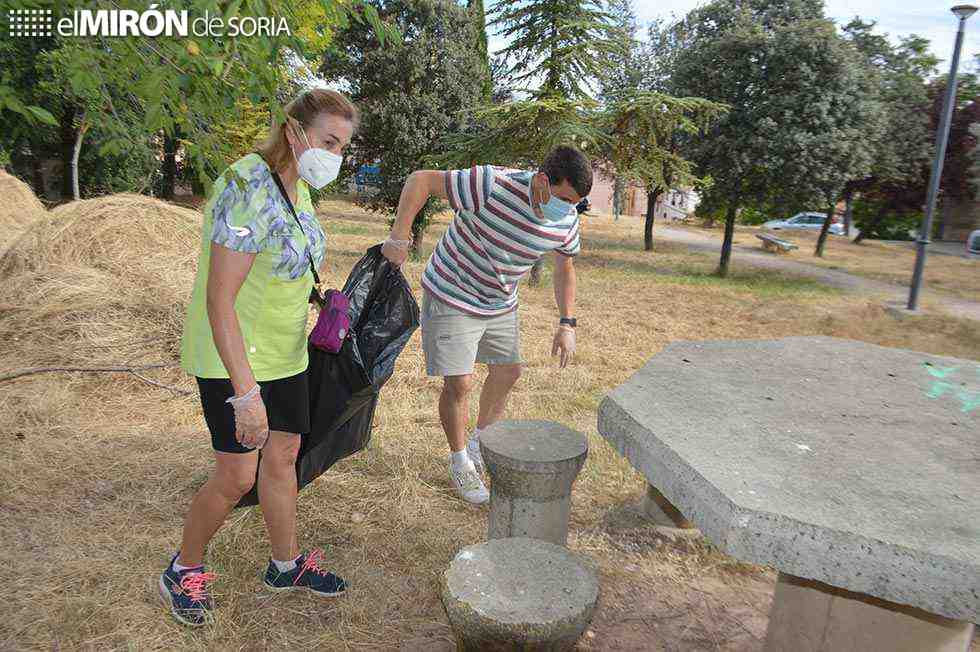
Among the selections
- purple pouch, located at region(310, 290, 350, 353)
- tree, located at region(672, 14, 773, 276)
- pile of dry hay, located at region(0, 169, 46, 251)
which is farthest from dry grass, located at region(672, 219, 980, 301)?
pile of dry hay, located at region(0, 169, 46, 251)

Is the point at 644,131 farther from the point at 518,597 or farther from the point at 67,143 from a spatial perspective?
the point at 67,143

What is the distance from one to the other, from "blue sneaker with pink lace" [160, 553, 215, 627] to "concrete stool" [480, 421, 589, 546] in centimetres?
119

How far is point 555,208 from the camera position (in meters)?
3.08

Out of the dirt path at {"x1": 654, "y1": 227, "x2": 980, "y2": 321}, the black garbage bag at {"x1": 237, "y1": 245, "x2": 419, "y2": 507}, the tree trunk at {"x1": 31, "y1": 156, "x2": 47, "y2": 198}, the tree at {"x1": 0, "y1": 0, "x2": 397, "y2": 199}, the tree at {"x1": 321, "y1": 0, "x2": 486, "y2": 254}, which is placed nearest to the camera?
the tree at {"x1": 0, "y1": 0, "x2": 397, "y2": 199}

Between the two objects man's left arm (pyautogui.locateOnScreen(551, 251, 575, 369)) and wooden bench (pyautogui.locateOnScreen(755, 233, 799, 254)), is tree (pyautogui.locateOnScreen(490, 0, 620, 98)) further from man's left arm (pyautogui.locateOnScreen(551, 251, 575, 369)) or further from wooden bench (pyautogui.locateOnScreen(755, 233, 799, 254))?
wooden bench (pyautogui.locateOnScreen(755, 233, 799, 254))

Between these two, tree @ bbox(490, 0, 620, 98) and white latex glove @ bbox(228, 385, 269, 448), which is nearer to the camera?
white latex glove @ bbox(228, 385, 269, 448)

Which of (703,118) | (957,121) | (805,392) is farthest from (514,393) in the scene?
(957,121)

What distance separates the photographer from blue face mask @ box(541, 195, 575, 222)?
3.06m

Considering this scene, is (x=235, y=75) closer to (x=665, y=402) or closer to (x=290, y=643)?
(x=665, y=402)

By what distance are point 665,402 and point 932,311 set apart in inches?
430

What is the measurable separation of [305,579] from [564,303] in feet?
6.02

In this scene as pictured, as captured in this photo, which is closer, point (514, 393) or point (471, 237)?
point (471, 237)

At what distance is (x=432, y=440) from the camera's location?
4359 millimetres

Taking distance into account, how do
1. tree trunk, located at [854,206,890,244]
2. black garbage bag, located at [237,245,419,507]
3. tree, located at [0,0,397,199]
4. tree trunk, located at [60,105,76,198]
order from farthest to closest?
tree trunk, located at [854,206,890,244] < tree trunk, located at [60,105,76,198] < black garbage bag, located at [237,245,419,507] < tree, located at [0,0,397,199]
